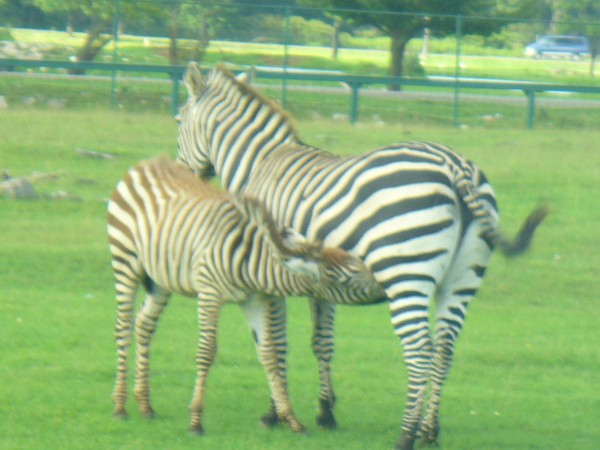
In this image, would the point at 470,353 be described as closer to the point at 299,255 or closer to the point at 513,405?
the point at 513,405

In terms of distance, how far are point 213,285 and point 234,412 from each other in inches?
48.5

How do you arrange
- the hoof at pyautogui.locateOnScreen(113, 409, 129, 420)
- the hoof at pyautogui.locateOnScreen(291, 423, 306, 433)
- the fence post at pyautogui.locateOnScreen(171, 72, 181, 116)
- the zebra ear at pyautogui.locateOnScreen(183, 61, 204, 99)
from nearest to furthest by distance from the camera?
1. the hoof at pyautogui.locateOnScreen(291, 423, 306, 433)
2. the hoof at pyautogui.locateOnScreen(113, 409, 129, 420)
3. the zebra ear at pyautogui.locateOnScreen(183, 61, 204, 99)
4. the fence post at pyautogui.locateOnScreen(171, 72, 181, 116)

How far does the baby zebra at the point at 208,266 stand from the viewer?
572cm

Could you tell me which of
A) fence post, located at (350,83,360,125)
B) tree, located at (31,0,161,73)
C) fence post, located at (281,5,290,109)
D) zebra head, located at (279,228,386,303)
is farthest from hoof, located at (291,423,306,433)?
tree, located at (31,0,161,73)

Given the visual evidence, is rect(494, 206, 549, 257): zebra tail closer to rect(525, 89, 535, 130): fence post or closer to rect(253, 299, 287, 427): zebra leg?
rect(253, 299, 287, 427): zebra leg

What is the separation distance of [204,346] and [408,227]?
138 centimetres

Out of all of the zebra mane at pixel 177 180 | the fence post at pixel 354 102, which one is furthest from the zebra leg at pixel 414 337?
the fence post at pixel 354 102

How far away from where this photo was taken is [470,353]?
8508mm

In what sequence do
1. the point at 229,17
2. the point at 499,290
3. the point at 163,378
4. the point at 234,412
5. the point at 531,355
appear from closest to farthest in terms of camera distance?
the point at 234,412 < the point at 163,378 < the point at 531,355 < the point at 499,290 < the point at 229,17

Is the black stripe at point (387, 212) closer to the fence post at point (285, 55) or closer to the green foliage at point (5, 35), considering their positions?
the fence post at point (285, 55)

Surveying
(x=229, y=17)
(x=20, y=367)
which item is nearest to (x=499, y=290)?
(x=20, y=367)

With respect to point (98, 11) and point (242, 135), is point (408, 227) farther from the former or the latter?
point (98, 11)

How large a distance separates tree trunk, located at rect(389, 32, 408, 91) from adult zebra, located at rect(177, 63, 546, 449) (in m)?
21.5

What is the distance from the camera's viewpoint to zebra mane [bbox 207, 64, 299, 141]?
6945mm
